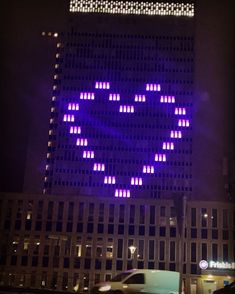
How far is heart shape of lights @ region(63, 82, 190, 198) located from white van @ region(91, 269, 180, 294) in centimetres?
8617

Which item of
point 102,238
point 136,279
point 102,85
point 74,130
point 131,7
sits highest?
point 131,7

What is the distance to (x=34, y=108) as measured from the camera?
385 ft

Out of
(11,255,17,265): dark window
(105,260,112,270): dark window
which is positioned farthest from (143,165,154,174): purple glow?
(11,255,17,265): dark window

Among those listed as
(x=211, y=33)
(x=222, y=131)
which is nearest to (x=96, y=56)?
(x=211, y=33)

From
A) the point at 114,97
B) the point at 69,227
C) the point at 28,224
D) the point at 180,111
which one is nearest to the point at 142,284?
the point at 69,227

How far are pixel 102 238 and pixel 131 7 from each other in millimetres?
76334

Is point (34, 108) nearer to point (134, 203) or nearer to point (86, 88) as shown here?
point (86, 88)

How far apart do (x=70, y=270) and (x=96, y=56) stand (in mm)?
64611

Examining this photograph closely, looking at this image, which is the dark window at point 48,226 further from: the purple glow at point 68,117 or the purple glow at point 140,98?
the purple glow at point 140,98

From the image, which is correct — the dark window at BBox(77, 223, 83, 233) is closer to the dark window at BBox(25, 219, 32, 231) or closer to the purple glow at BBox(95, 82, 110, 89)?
the dark window at BBox(25, 219, 32, 231)

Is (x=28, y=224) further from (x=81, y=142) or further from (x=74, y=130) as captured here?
(x=74, y=130)

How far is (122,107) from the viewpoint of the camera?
381 ft

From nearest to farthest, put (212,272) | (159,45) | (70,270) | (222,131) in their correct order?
(212,272), (70,270), (222,131), (159,45)

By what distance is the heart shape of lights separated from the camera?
368 ft
